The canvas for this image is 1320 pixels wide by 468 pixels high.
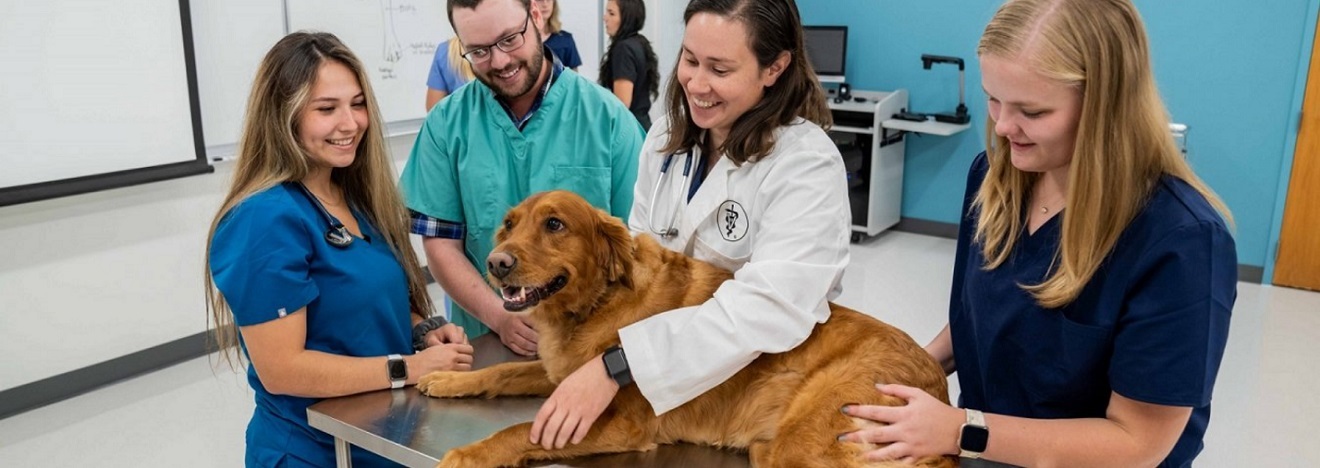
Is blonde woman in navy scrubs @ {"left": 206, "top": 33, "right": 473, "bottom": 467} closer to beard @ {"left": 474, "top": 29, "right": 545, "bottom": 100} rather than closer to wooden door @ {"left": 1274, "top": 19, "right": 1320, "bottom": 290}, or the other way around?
beard @ {"left": 474, "top": 29, "right": 545, "bottom": 100}

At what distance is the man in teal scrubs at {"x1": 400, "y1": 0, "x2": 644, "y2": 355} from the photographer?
2.08 m

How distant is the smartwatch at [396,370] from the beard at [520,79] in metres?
0.70

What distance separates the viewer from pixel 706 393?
1408mm

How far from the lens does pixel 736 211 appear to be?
4.91 ft

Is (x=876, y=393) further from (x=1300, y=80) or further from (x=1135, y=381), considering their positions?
(x=1300, y=80)

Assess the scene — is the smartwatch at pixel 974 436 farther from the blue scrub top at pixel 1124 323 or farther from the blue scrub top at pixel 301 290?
the blue scrub top at pixel 301 290

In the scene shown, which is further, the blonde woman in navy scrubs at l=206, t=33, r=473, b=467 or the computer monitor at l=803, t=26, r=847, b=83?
the computer monitor at l=803, t=26, r=847, b=83

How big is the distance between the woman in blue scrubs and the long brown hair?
1.11ft

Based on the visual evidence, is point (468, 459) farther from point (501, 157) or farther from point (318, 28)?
point (318, 28)

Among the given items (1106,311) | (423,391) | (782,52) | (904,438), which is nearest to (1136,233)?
(1106,311)

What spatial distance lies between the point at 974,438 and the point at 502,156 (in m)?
1.25

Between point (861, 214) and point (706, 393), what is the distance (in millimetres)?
4986

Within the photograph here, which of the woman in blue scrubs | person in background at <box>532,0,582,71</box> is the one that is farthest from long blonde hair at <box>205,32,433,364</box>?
person in background at <box>532,0,582,71</box>

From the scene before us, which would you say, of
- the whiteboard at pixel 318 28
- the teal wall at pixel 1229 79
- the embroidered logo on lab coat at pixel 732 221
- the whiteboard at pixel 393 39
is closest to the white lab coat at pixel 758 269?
the embroidered logo on lab coat at pixel 732 221
